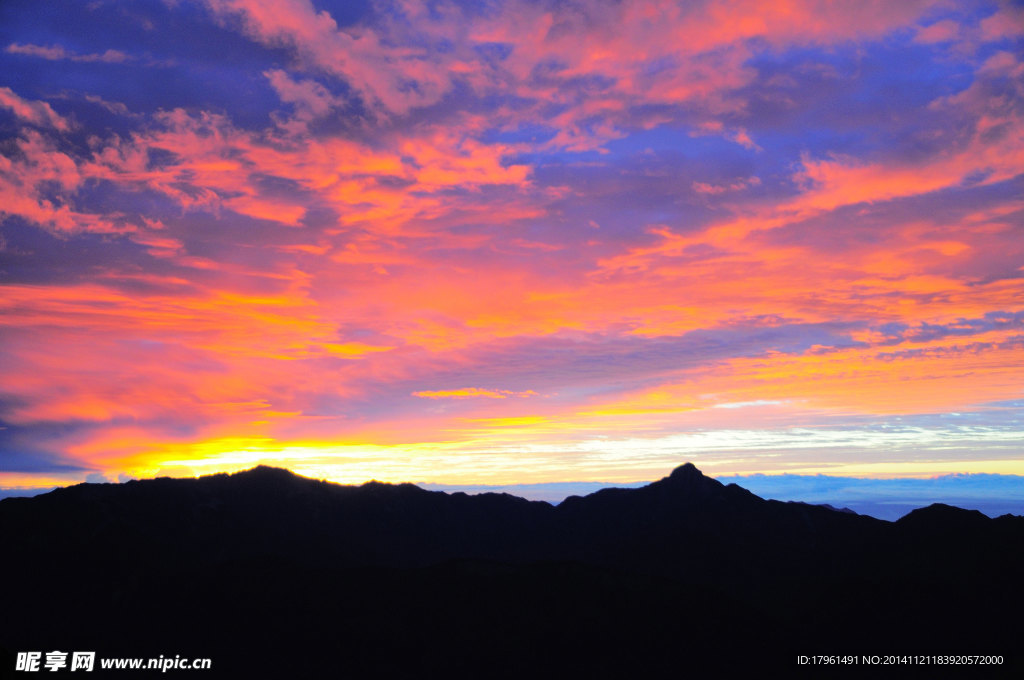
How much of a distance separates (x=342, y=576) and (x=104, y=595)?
7059cm

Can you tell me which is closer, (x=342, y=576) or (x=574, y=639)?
(x=574, y=639)

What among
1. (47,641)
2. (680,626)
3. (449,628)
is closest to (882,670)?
(680,626)

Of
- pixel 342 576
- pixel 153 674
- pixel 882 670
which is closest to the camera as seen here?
pixel 153 674

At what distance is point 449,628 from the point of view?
6432 inches

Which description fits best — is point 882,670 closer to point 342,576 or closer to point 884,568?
point 884,568

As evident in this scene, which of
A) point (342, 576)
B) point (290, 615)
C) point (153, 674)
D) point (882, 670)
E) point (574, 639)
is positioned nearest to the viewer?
point (153, 674)

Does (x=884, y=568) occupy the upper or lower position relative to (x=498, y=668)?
upper

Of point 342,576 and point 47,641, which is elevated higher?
point 342,576

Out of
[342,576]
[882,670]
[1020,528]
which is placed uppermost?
[1020,528]

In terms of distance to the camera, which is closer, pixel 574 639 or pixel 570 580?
pixel 574 639

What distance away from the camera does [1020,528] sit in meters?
191

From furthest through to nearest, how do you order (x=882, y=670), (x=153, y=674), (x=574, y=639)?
(x=574, y=639)
(x=882, y=670)
(x=153, y=674)

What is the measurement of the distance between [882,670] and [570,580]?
7605 centimetres

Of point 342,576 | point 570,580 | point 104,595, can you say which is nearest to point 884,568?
point 570,580
